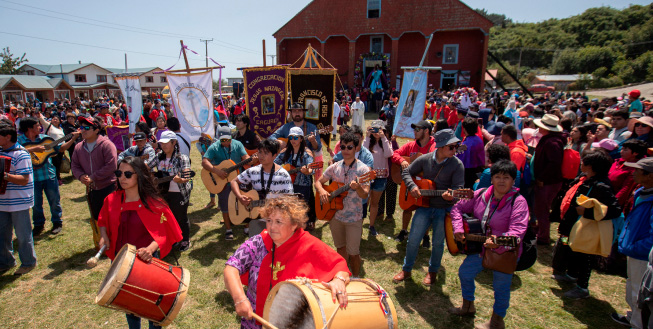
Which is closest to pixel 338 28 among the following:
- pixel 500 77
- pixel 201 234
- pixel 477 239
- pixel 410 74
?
pixel 410 74

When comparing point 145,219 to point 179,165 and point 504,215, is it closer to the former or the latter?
point 179,165

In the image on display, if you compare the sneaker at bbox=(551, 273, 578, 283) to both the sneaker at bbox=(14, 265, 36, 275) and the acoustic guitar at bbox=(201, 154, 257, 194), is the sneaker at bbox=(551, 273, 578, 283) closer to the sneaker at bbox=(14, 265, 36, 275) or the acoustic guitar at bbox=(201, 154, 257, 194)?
the acoustic guitar at bbox=(201, 154, 257, 194)

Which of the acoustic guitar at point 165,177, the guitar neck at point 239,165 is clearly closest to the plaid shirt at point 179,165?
the acoustic guitar at point 165,177

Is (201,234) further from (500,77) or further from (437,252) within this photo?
(500,77)

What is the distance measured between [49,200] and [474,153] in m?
7.79

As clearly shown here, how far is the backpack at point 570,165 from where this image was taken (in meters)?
5.26

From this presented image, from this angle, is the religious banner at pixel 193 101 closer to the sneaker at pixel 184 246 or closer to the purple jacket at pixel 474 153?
the sneaker at pixel 184 246

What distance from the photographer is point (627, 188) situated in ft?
14.5

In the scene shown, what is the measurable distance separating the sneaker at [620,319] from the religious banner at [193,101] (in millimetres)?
7699

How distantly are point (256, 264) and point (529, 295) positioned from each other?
3.88m

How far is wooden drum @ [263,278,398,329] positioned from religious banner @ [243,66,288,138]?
5.97 metres

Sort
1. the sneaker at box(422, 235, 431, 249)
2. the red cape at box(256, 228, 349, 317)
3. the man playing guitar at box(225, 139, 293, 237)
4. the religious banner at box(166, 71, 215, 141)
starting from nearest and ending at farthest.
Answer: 1. the red cape at box(256, 228, 349, 317)
2. the man playing guitar at box(225, 139, 293, 237)
3. the sneaker at box(422, 235, 431, 249)
4. the religious banner at box(166, 71, 215, 141)

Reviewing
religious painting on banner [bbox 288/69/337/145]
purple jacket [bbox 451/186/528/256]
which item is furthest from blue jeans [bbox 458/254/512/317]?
religious painting on banner [bbox 288/69/337/145]

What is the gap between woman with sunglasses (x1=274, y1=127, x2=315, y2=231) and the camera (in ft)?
16.9
